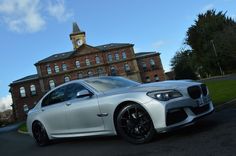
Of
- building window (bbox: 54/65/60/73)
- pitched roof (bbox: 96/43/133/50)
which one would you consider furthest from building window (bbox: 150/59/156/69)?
building window (bbox: 54/65/60/73)

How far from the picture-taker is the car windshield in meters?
6.12

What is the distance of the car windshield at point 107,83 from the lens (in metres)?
6.12

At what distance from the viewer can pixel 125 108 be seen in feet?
17.3

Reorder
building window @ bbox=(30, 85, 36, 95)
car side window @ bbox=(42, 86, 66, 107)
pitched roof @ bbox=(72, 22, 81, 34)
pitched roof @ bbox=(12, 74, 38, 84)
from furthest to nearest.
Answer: pitched roof @ bbox=(72, 22, 81, 34), pitched roof @ bbox=(12, 74, 38, 84), building window @ bbox=(30, 85, 36, 95), car side window @ bbox=(42, 86, 66, 107)

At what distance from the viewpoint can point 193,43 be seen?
199ft

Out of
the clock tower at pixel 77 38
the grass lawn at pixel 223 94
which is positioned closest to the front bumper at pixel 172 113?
the grass lawn at pixel 223 94

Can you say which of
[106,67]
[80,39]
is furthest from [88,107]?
[80,39]

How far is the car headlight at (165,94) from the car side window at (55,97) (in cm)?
258

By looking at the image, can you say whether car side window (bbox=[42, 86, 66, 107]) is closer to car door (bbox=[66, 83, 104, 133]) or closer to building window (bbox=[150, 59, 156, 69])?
car door (bbox=[66, 83, 104, 133])

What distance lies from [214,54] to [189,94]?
52.9m

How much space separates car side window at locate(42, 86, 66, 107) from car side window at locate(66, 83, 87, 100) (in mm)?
175

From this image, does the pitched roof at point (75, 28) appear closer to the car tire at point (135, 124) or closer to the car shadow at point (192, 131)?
the car shadow at point (192, 131)

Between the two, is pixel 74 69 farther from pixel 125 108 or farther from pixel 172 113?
pixel 172 113

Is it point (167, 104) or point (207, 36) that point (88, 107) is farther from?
point (207, 36)
